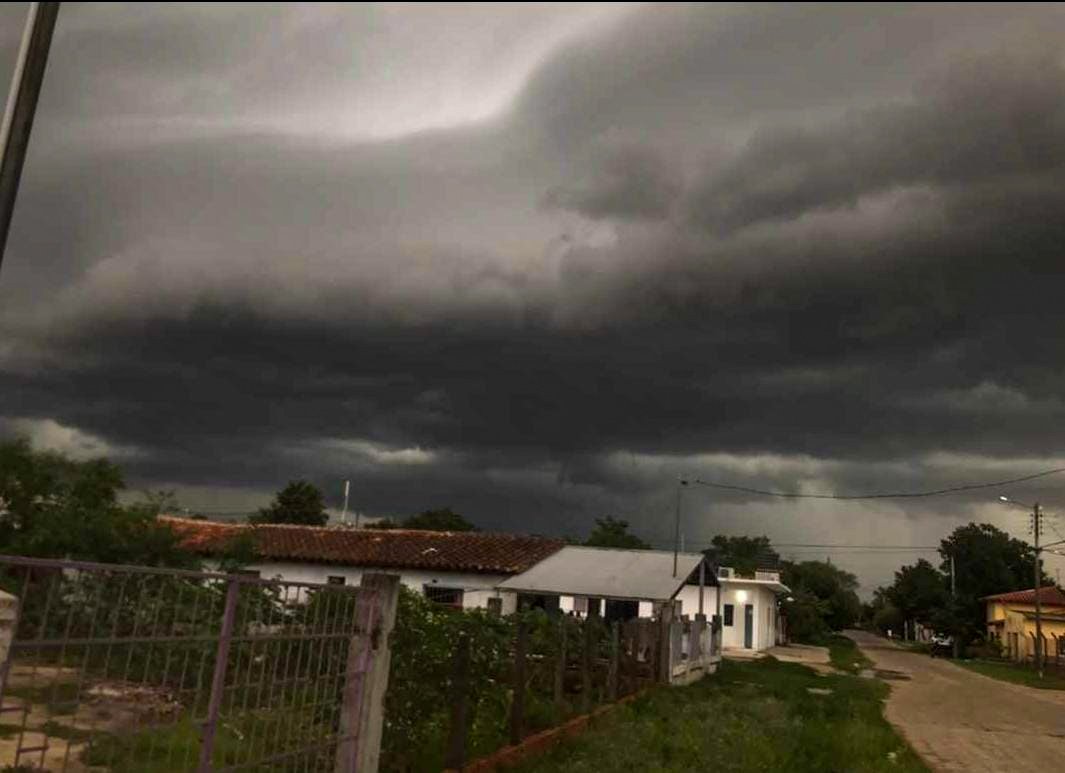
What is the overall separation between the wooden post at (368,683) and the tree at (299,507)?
5816 centimetres

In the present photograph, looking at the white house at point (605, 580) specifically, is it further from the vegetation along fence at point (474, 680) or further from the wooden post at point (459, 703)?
the wooden post at point (459, 703)

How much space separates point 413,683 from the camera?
25.0 feet

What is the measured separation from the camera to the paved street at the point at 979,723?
12.9 m

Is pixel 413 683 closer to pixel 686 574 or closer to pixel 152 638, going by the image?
pixel 152 638

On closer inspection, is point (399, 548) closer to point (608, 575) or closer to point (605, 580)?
point (608, 575)

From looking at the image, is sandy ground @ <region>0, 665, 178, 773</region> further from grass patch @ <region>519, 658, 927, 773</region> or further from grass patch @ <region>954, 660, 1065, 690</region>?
grass patch @ <region>954, 660, 1065, 690</region>

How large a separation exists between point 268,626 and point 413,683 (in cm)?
248

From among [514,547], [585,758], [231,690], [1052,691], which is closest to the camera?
[231,690]

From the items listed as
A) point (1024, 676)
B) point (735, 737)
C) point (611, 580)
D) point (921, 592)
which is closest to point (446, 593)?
Result: point (611, 580)

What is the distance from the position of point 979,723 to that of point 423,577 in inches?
662

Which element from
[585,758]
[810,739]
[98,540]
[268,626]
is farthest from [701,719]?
[98,540]

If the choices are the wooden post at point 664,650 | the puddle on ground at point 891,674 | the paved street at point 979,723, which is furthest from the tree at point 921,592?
the wooden post at point 664,650

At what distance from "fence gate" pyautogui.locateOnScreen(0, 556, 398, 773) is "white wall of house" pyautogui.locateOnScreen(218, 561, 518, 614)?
2117 centimetres

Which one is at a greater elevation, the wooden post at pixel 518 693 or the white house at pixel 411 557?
the white house at pixel 411 557
